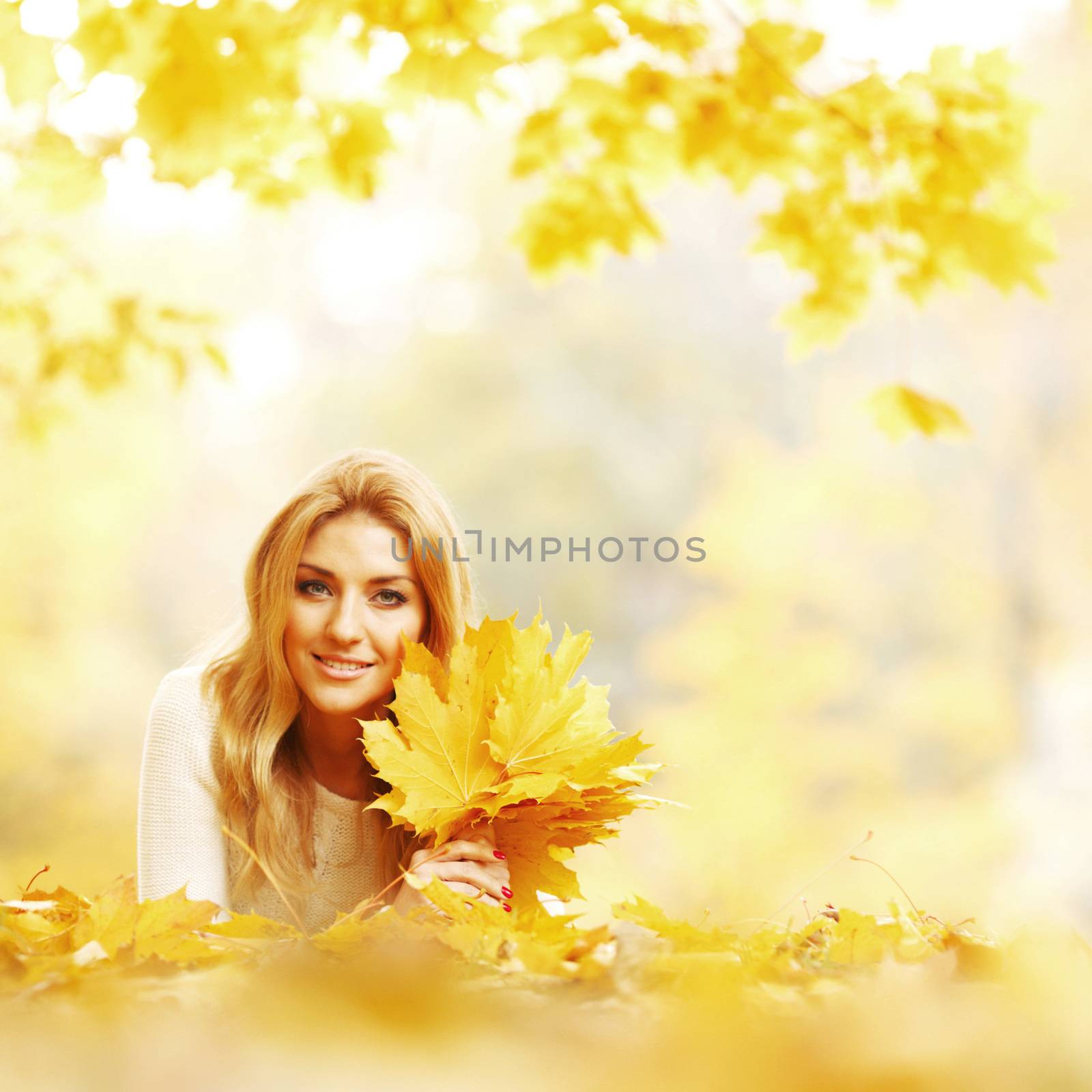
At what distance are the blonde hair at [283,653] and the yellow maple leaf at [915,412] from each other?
80cm

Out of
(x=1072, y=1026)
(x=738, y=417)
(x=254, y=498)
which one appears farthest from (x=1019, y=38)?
(x=1072, y=1026)

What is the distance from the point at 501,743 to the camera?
2.99ft

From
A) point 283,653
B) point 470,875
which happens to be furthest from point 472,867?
point 283,653

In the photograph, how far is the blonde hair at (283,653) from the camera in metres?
1.39

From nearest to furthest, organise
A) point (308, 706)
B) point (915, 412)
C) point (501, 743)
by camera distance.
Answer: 1. point (501, 743)
2. point (308, 706)
3. point (915, 412)

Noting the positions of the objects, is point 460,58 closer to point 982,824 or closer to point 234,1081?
point 234,1081

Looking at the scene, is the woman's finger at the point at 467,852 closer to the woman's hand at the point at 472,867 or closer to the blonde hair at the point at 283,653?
the woman's hand at the point at 472,867

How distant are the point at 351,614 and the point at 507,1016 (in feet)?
2.87

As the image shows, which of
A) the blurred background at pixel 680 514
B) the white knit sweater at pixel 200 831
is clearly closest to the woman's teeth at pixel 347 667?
the white knit sweater at pixel 200 831

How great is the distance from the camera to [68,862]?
650cm

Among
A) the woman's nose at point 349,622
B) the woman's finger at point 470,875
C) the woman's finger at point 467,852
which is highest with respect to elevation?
the woman's nose at point 349,622

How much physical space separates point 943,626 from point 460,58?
7.05m

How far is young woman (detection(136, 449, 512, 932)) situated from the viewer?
132cm

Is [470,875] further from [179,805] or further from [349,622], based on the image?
[179,805]
